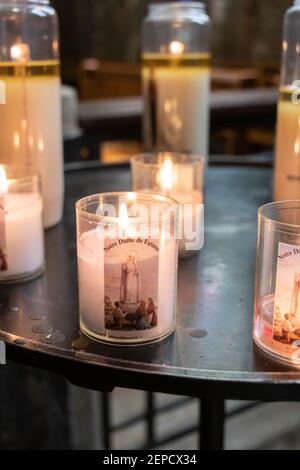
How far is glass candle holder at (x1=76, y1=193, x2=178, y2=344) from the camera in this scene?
494 mm

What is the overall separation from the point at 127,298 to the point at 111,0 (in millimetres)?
6330

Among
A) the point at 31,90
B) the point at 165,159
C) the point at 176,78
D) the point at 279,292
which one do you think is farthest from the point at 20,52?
Result: the point at 279,292

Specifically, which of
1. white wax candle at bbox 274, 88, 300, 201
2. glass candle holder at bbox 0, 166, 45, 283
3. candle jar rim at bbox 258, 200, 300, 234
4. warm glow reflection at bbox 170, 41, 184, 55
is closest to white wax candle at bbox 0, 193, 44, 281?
glass candle holder at bbox 0, 166, 45, 283

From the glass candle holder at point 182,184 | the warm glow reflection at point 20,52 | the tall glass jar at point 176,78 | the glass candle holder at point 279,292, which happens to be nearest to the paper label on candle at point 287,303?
the glass candle holder at point 279,292

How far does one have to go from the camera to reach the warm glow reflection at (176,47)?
1050mm

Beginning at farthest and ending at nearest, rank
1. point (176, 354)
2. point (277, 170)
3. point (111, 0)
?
A: point (111, 0), point (277, 170), point (176, 354)

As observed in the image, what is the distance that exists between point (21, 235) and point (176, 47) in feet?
1.91

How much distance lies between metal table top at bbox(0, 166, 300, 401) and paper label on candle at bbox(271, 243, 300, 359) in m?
0.02

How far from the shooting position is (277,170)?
846mm

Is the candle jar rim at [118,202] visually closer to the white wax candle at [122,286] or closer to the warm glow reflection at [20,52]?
the white wax candle at [122,286]
